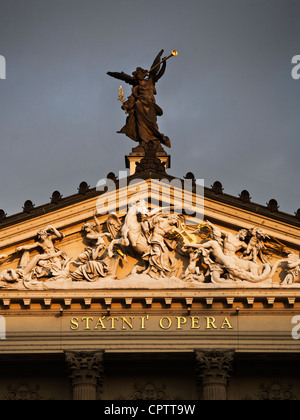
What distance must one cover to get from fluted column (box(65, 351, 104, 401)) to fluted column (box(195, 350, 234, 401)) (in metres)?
2.98

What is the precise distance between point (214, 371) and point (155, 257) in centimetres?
400

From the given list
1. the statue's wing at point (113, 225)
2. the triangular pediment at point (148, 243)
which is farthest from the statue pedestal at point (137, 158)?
the statue's wing at point (113, 225)

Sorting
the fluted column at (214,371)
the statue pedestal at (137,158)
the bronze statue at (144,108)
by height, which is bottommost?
the fluted column at (214,371)

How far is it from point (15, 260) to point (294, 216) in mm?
8783

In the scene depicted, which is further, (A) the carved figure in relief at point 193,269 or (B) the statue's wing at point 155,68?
(B) the statue's wing at point 155,68

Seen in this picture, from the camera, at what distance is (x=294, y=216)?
41.3 m

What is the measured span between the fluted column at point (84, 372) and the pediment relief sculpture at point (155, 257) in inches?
85.1

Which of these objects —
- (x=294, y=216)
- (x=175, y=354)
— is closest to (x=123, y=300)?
(x=175, y=354)

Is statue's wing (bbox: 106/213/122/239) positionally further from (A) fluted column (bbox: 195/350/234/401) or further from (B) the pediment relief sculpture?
(A) fluted column (bbox: 195/350/234/401)

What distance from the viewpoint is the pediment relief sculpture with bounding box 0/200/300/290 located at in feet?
132

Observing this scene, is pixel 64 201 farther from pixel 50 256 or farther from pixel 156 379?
pixel 156 379

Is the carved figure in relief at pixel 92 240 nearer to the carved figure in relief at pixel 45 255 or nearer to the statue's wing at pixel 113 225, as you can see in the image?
the statue's wing at pixel 113 225

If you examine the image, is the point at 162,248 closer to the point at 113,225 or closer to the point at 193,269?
the point at 193,269

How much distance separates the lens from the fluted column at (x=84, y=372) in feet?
128
